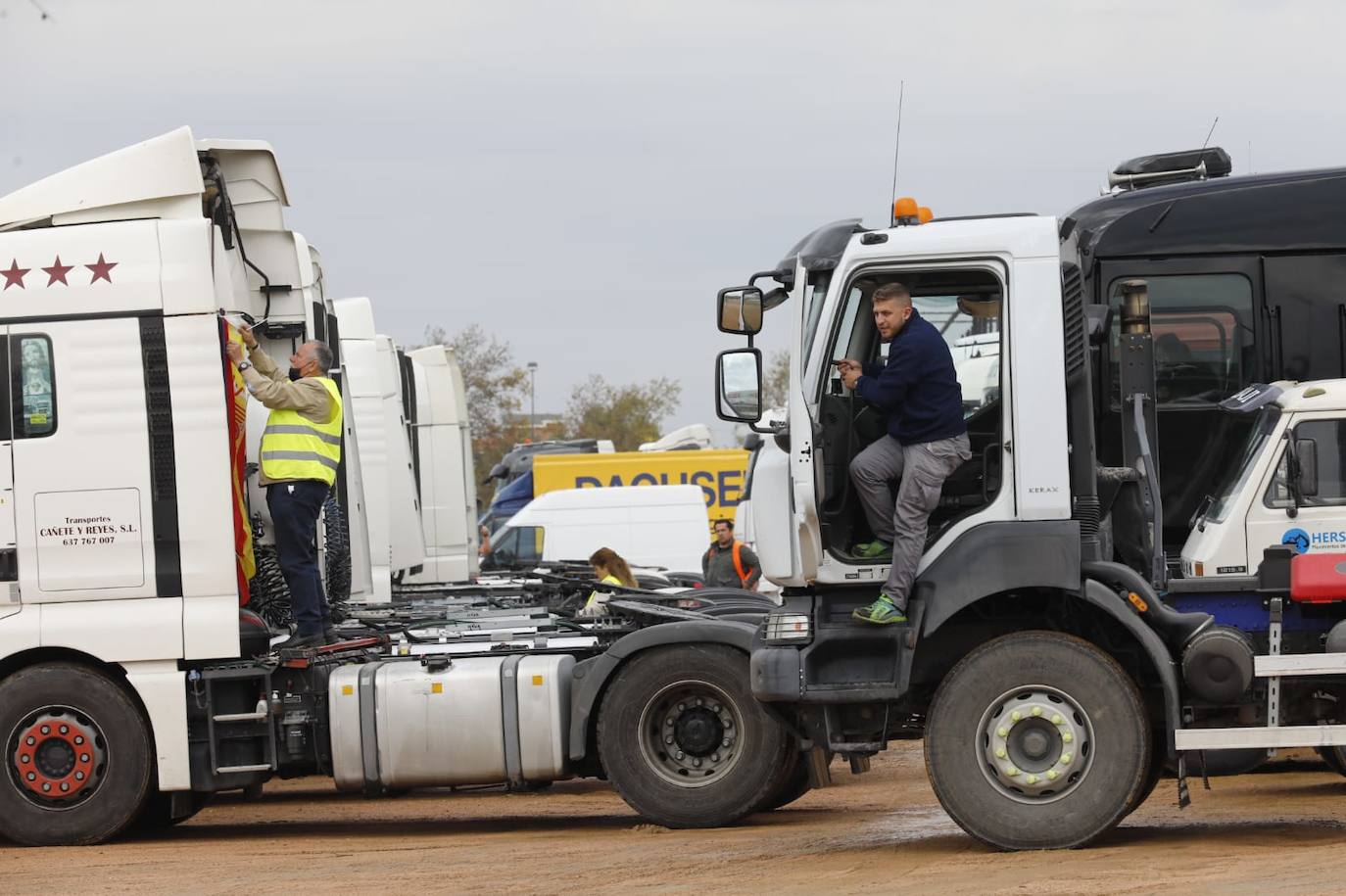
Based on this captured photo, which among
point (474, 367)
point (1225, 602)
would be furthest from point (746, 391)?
point (474, 367)

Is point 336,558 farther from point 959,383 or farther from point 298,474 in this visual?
point 959,383

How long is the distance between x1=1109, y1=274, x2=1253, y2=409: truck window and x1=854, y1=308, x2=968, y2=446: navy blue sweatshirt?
9.77ft

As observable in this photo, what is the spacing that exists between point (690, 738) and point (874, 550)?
2.17 meters

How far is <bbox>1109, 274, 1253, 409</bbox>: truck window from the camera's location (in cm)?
1153

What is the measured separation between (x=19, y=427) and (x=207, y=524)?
1229 mm

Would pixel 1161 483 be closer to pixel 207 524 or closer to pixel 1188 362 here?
pixel 1188 362

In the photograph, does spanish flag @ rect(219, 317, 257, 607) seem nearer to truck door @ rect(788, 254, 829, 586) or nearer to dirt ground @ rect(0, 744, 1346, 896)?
dirt ground @ rect(0, 744, 1346, 896)

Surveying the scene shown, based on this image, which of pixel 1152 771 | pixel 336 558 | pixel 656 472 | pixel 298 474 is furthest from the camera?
pixel 656 472

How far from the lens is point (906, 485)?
8984 mm

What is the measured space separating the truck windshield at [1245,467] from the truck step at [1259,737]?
123 cm

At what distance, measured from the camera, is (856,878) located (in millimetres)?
8617

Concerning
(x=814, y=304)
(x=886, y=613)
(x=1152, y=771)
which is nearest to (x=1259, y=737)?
(x=1152, y=771)

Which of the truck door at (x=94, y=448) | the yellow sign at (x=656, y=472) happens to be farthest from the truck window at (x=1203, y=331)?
the yellow sign at (x=656, y=472)

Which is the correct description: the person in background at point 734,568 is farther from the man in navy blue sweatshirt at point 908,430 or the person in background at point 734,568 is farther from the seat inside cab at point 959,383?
the man in navy blue sweatshirt at point 908,430
